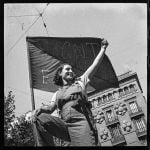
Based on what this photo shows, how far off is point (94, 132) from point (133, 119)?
27537mm

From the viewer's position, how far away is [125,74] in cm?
3522

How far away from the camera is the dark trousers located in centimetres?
400

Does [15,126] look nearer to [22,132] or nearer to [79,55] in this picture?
[22,132]

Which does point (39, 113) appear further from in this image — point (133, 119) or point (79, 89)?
point (133, 119)

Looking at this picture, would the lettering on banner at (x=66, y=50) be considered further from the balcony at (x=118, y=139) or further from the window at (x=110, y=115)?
the window at (x=110, y=115)

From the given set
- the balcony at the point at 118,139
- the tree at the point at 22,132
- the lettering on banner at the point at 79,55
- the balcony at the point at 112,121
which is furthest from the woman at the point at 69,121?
the balcony at the point at 112,121

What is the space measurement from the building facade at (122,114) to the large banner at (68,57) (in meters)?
21.9

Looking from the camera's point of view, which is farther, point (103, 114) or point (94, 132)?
point (103, 114)

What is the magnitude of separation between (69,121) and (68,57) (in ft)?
7.76

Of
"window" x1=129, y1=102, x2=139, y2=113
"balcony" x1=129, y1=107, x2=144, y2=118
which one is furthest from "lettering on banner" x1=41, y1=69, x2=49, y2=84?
"window" x1=129, y1=102, x2=139, y2=113

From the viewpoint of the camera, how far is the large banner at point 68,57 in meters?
5.92

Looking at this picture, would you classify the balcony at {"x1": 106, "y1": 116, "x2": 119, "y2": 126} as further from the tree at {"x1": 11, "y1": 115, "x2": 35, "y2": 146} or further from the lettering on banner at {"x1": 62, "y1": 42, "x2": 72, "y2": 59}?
the lettering on banner at {"x1": 62, "y1": 42, "x2": 72, "y2": 59}
